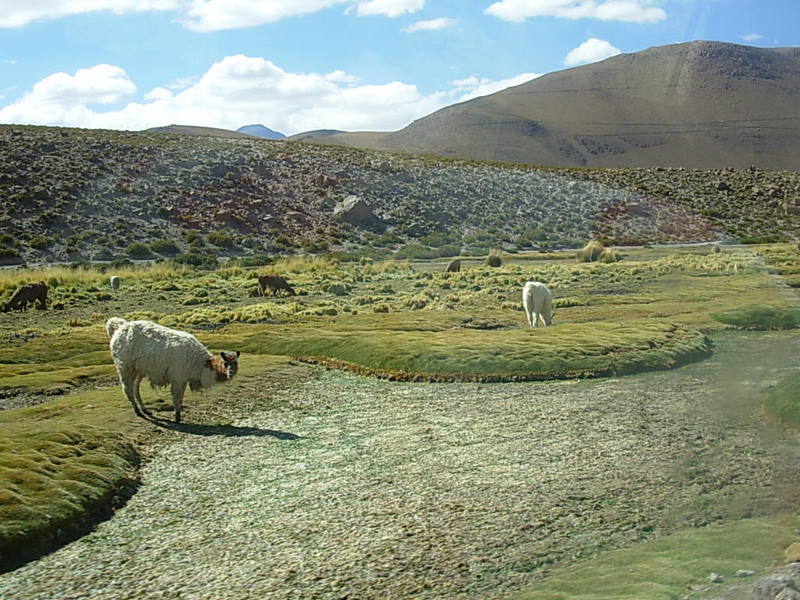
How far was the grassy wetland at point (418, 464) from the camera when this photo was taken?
325 inches

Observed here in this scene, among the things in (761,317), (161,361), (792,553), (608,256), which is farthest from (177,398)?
(608,256)

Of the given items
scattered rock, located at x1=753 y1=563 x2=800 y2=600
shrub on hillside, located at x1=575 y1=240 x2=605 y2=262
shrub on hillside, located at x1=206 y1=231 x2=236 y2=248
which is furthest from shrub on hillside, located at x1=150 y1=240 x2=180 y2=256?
scattered rock, located at x1=753 y1=563 x2=800 y2=600

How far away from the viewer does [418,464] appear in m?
11.9

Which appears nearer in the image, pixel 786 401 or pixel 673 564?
pixel 673 564

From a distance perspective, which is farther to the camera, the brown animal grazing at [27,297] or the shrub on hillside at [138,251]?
the shrub on hillside at [138,251]

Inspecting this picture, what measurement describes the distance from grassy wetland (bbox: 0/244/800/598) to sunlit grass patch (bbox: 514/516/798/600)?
0.03 meters

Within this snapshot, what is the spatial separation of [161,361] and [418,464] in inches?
220

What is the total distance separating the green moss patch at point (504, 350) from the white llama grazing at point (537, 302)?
4.14 feet

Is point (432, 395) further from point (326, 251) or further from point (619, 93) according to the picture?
point (619, 93)

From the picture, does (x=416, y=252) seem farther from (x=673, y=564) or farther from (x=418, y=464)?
(x=673, y=564)

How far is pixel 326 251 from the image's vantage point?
68500 millimetres

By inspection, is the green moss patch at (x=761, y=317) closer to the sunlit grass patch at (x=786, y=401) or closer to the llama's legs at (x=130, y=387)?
the sunlit grass patch at (x=786, y=401)

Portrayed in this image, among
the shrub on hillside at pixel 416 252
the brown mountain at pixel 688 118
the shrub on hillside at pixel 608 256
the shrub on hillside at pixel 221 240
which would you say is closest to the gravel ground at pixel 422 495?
the shrub on hillside at pixel 608 256

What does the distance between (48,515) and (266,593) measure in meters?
3.60
